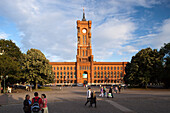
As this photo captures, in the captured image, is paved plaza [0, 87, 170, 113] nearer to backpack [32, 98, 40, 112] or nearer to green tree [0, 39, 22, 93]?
backpack [32, 98, 40, 112]

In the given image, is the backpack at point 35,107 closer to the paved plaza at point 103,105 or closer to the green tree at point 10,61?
the paved plaza at point 103,105

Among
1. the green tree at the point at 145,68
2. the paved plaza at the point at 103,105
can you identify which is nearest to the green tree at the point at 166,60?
the green tree at the point at 145,68

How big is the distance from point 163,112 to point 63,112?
8.02m

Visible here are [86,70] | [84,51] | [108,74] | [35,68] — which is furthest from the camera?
[84,51]

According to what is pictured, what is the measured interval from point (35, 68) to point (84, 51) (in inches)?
2928

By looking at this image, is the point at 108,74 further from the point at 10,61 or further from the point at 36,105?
the point at 36,105

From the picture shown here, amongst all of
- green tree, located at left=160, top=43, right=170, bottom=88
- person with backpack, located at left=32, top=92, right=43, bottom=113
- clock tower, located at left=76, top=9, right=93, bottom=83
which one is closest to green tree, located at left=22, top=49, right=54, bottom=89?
green tree, located at left=160, top=43, right=170, bottom=88

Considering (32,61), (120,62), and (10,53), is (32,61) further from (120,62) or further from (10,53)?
(120,62)

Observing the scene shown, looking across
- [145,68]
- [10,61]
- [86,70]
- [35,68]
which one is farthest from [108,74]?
[10,61]

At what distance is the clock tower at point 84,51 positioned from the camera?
384 feet

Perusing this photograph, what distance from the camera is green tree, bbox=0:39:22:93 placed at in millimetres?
38969

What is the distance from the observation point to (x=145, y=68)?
178ft

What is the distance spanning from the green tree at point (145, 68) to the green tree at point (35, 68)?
1038 inches

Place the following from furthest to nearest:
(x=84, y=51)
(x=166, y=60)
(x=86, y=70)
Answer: (x=84, y=51) < (x=86, y=70) < (x=166, y=60)
